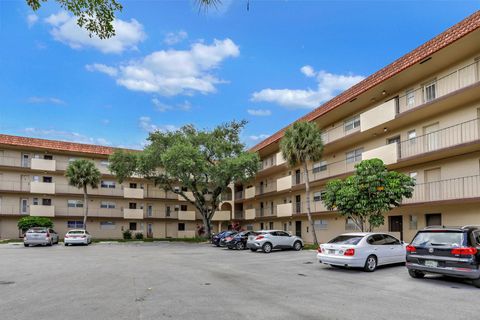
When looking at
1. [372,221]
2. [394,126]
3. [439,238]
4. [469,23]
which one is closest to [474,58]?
[469,23]

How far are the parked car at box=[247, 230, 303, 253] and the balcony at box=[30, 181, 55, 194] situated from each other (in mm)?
27590

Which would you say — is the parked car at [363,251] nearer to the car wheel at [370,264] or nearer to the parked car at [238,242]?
the car wheel at [370,264]

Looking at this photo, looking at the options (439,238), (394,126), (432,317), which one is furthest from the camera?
(394,126)

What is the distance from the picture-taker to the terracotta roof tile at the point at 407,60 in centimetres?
1842

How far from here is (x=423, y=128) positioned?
23.9 m

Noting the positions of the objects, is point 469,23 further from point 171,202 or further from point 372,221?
point 171,202

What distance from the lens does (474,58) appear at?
66.3 ft

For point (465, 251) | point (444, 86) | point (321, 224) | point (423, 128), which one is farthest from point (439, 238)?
point (321, 224)

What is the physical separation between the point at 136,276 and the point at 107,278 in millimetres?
950

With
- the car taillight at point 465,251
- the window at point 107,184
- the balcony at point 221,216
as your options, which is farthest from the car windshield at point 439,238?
the window at point 107,184

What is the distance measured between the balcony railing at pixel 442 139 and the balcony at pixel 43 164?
3641 cm

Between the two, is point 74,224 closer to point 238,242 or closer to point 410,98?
point 238,242

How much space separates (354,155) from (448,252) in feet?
63.5

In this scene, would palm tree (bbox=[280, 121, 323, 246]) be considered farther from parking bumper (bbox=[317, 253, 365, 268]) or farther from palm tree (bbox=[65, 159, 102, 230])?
palm tree (bbox=[65, 159, 102, 230])
